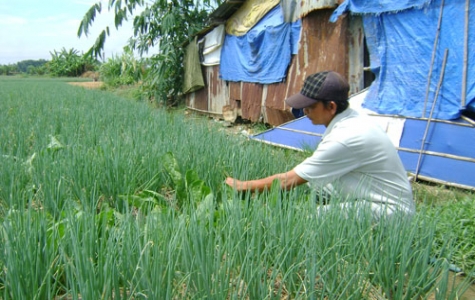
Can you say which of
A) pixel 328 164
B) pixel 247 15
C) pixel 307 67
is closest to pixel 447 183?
pixel 328 164

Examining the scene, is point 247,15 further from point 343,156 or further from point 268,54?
point 343,156

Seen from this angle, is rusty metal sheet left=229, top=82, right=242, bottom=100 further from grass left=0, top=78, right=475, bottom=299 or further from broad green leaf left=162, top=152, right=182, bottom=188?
grass left=0, top=78, right=475, bottom=299

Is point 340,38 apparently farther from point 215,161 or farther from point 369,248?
point 369,248

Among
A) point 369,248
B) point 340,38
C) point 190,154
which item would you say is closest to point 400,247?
point 369,248

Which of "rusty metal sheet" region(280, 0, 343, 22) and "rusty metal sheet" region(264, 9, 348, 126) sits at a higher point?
"rusty metal sheet" region(280, 0, 343, 22)

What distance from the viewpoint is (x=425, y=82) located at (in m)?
3.92

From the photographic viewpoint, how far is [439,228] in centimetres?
217

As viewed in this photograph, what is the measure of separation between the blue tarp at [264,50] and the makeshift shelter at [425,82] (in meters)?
1.59

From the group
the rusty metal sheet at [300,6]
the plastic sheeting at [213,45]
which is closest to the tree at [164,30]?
the plastic sheeting at [213,45]

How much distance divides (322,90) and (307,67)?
3.68 metres

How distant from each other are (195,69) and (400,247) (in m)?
8.45

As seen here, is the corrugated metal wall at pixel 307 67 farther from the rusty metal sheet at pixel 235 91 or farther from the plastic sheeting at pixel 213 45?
the plastic sheeting at pixel 213 45

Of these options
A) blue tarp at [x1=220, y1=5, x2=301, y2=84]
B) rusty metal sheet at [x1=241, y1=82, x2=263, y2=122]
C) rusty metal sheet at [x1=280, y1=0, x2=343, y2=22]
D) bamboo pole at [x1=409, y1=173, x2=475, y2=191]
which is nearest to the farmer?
bamboo pole at [x1=409, y1=173, x2=475, y2=191]

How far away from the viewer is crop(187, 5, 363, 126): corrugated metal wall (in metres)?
4.80
